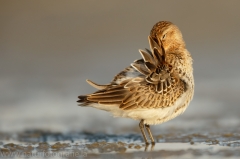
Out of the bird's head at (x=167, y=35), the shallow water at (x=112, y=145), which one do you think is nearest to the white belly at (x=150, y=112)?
the shallow water at (x=112, y=145)

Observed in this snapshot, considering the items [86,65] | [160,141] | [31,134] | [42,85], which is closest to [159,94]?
[160,141]

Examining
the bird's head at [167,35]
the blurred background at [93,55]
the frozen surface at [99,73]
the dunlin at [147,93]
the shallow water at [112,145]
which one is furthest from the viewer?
the blurred background at [93,55]

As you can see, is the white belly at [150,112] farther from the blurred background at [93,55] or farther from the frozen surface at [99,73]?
the blurred background at [93,55]

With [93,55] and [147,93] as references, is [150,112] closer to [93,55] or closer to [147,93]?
[147,93]

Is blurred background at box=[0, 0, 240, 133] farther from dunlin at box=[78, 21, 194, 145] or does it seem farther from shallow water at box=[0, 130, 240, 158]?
dunlin at box=[78, 21, 194, 145]

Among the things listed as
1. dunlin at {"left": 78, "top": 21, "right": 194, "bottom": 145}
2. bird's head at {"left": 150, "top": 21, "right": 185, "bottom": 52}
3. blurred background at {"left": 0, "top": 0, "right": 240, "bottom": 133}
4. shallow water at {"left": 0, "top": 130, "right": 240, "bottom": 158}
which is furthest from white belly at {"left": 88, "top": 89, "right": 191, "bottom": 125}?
blurred background at {"left": 0, "top": 0, "right": 240, "bottom": 133}

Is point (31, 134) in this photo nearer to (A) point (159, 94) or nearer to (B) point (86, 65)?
(A) point (159, 94)

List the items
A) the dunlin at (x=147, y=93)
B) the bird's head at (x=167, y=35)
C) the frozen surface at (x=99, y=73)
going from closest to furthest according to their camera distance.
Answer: the dunlin at (x=147, y=93) < the frozen surface at (x=99, y=73) < the bird's head at (x=167, y=35)
